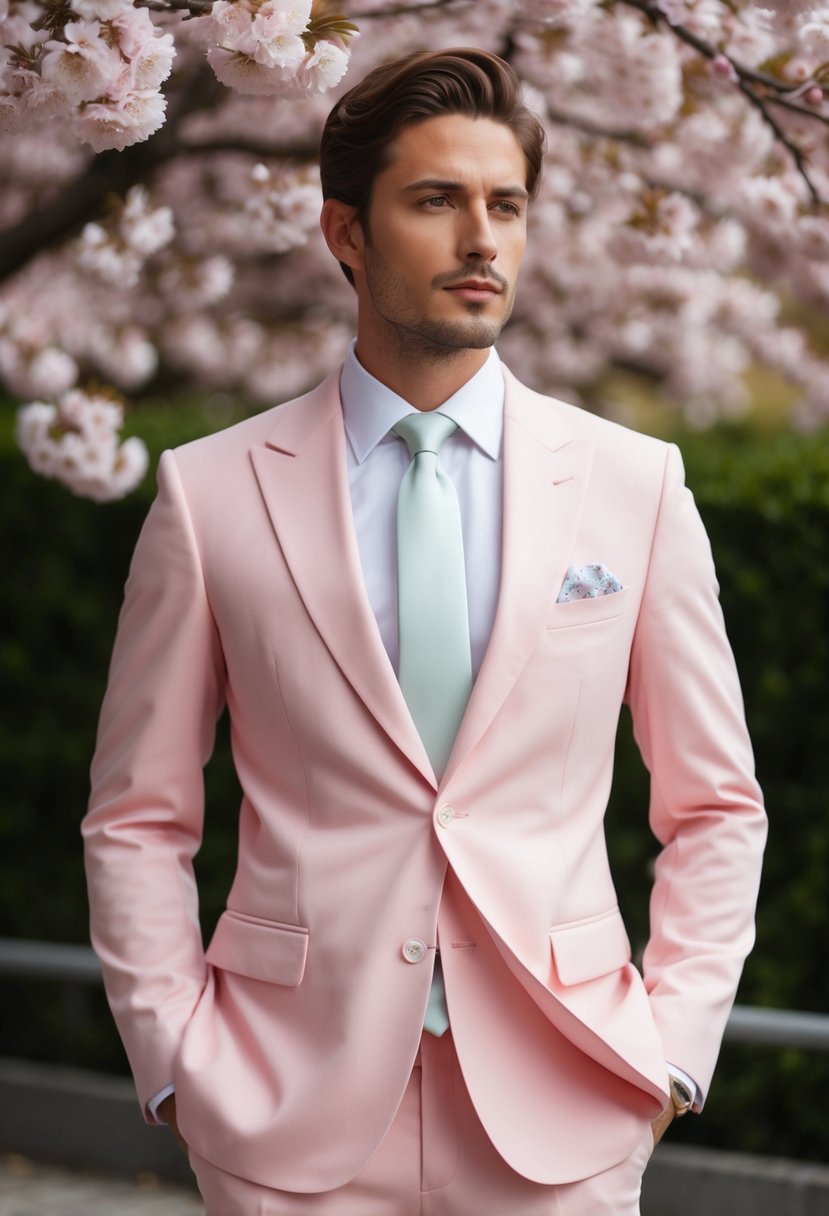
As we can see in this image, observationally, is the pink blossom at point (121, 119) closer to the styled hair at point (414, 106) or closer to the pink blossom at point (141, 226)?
the styled hair at point (414, 106)

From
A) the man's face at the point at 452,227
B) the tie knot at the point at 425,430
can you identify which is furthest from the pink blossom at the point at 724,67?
the tie knot at the point at 425,430

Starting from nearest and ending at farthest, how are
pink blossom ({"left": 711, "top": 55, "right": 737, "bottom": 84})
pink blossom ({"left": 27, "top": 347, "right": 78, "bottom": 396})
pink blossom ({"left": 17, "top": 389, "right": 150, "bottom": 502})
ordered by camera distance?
pink blossom ({"left": 711, "top": 55, "right": 737, "bottom": 84}) → pink blossom ({"left": 17, "top": 389, "right": 150, "bottom": 502}) → pink blossom ({"left": 27, "top": 347, "right": 78, "bottom": 396})

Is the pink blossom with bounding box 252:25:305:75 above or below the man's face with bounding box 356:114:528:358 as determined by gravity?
above

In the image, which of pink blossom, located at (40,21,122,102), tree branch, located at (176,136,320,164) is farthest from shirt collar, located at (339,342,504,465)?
tree branch, located at (176,136,320,164)

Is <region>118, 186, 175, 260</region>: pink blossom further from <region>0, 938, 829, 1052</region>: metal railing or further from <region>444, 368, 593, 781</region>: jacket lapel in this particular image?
<region>0, 938, 829, 1052</region>: metal railing

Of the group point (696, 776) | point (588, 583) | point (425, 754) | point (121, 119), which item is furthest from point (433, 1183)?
point (121, 119)

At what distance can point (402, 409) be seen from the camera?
249 centimetres

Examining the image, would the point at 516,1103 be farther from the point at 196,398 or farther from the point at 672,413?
the point at 672,413

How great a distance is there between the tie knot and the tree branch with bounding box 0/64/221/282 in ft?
5.47

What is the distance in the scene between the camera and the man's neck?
8.13 ft

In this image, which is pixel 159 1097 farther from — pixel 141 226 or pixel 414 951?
pixel 141 226

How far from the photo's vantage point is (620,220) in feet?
15.2

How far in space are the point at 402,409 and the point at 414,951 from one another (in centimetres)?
83

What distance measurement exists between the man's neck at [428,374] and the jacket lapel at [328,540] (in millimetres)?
112
